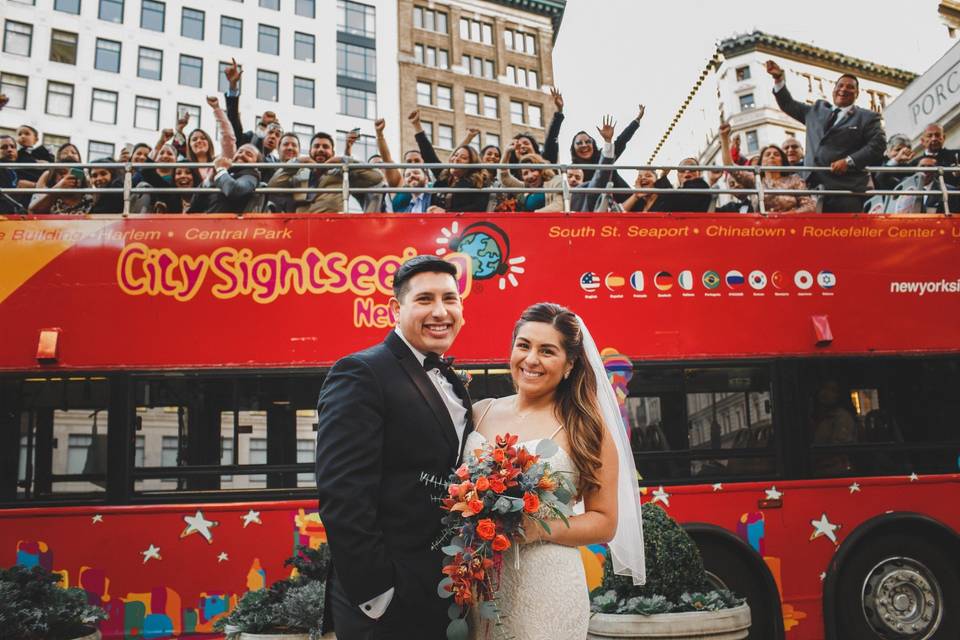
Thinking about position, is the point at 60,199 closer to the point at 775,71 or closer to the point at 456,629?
the point at 456,629

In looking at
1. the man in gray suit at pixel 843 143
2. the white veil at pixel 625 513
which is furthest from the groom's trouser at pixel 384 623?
the man in gray suit at pixel 843 143

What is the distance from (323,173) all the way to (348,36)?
39814mm

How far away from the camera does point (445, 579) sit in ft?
9.20

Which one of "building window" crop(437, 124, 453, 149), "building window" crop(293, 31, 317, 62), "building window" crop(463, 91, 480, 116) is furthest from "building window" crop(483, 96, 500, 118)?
"building window" crop(293, 31, 317, 62)

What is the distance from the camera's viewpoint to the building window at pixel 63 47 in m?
36.6

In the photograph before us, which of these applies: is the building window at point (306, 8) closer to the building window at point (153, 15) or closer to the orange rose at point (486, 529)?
the building window at point (153, 15)

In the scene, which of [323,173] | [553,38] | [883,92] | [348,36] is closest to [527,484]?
[323,173]

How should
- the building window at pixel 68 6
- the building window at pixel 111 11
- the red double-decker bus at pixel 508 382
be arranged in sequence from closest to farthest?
1. the red double-decker bus at pixel 508 382
2. the building window at pixel 68 6
3. the building window at pixel 111 11

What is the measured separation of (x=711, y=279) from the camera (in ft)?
24.0

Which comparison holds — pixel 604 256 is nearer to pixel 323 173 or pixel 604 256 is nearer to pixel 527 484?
pixel 323 173

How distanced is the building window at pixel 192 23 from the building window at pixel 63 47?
209 inches

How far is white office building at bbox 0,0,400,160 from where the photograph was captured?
118 feet

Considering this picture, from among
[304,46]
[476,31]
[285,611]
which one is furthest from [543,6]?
[285,611]

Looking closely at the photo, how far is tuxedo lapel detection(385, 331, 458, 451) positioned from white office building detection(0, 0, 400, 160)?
3707 centimetres
